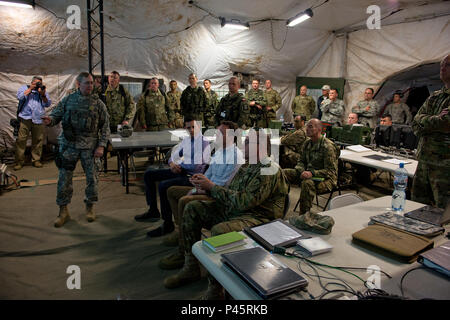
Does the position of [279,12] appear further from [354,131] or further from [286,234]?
[286,234]

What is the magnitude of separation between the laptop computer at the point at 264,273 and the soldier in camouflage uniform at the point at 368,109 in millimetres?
7084

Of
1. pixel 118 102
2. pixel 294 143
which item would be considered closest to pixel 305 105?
pixel 294 143

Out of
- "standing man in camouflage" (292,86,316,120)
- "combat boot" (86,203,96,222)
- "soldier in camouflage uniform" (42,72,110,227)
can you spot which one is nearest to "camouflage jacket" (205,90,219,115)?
"standing man in camouflage" (292,86,316,120)

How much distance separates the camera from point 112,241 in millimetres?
3076

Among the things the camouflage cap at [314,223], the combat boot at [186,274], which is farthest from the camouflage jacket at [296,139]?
the camouflage cap at [314,223]

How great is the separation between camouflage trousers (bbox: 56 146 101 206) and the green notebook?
2442mm

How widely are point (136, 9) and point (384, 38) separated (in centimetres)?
616

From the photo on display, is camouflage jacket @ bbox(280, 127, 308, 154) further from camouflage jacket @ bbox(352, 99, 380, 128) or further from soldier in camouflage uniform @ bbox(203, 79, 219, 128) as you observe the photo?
camouflage jacket @ bbox(352, 99, 380, 128)

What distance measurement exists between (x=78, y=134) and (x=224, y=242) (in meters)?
2.57

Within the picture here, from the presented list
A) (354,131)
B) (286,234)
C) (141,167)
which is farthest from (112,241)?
(354,131)

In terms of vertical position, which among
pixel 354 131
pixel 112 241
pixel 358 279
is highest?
pixel 354 131

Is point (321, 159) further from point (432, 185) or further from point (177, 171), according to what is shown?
point (177, 171)

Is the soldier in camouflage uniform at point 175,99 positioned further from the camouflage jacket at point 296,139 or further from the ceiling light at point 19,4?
the ceiling light at point 19,4

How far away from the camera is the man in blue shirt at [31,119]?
5762 mm
